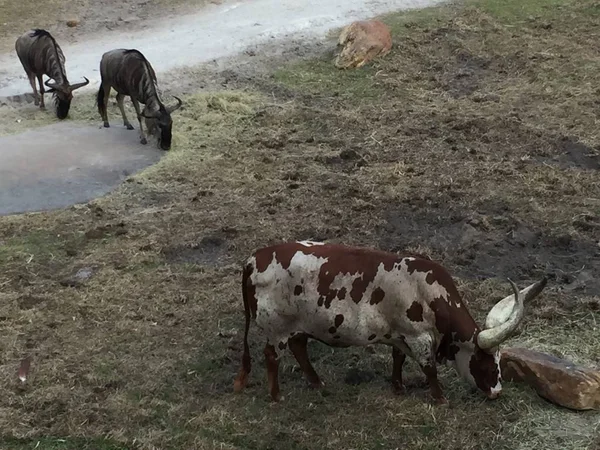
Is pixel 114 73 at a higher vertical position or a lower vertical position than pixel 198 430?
higher

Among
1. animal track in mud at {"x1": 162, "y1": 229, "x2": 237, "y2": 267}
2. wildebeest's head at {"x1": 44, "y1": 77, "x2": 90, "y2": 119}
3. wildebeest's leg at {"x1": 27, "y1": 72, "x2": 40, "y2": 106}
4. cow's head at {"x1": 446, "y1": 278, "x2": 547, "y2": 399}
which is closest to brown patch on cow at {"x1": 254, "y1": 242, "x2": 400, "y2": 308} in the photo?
cow's head at {"x1": 446, "y1": 278, "x2": 547, "y2": 399}

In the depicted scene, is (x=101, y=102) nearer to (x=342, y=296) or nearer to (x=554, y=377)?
(x=342, y=296)

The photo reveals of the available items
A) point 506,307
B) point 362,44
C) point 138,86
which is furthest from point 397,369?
point 362,44

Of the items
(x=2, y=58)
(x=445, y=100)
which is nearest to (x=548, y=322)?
(x=445, y=100)

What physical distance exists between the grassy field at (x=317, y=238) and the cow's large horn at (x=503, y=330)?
53cm

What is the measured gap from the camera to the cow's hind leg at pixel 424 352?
5074mm

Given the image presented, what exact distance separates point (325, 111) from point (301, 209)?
312 cm

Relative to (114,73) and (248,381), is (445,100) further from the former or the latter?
(248,381)

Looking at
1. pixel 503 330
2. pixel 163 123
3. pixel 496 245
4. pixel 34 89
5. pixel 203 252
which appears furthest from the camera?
pixel 34 89

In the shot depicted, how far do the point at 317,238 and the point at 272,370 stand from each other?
255cm

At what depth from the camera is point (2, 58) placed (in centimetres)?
1380

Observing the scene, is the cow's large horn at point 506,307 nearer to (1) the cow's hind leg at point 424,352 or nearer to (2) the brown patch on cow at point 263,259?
(1) the cow's hind leg at point 424,352

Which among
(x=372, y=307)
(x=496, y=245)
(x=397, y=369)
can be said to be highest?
(x=372, y=307)

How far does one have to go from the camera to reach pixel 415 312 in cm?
505
